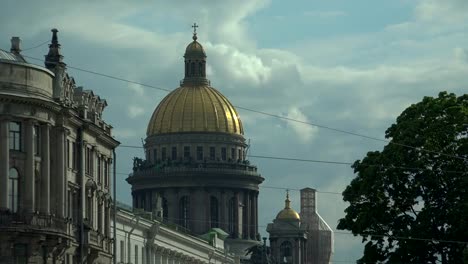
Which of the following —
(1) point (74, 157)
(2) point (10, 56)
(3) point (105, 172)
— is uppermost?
(2) point (10, 56)

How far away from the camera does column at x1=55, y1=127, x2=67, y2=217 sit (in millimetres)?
92625

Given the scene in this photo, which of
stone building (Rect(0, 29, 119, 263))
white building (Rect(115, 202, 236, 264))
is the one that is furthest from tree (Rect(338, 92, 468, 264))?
white building (Rect(115, 202, 236, 264))

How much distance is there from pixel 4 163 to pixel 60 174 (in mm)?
4302

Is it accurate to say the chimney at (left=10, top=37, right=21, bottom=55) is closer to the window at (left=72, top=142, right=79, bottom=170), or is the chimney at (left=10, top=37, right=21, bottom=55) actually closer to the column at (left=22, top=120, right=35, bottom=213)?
the window at (left=72, top=142, right=79, bottom=170)

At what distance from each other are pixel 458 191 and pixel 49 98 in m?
18.8

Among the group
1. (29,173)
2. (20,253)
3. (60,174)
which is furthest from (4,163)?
(60,174)

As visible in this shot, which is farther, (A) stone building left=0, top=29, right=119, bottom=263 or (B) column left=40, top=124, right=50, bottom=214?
(B) column left=40, top=124, right=50, bottom=214

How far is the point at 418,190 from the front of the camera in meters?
91.8

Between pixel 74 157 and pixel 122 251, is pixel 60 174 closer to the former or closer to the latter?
pixel 74 157

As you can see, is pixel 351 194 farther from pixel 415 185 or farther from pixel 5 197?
pixel 5 197

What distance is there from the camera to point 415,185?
3597 inches

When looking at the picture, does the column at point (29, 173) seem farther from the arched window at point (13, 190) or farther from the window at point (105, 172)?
the window at point (105, 172)

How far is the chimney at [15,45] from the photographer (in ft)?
315

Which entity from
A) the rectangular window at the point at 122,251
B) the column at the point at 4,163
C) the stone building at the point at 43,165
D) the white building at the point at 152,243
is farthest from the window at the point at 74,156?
the rectangular window at the point at 122,251
